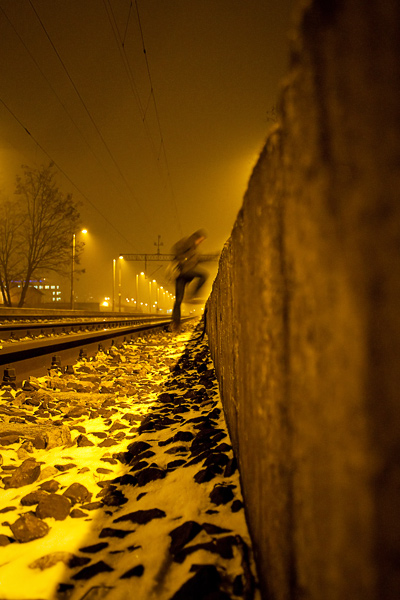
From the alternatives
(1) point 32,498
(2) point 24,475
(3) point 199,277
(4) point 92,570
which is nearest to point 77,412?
(2) point 24,475

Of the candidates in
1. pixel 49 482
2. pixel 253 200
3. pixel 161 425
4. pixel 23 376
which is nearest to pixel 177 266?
pixel 23 376

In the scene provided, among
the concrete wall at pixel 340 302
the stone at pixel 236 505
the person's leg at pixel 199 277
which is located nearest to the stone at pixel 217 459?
the stone at pixel 236 505

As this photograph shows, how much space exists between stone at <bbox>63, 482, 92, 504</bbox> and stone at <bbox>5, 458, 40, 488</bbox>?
0.95ft

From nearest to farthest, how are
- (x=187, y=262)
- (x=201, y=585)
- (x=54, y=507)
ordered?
(x=201, y=585) → (x=54, y=507) → (x=187, y=262)

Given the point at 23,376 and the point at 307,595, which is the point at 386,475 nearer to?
the point at 307,595

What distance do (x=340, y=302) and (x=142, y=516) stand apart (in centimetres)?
156

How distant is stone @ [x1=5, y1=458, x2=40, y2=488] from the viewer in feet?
6.34

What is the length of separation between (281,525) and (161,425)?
7.30ft

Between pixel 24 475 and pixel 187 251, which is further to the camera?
pixel 187 251

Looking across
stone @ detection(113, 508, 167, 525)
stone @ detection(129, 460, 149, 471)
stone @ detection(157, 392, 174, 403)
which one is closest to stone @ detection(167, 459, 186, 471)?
stone @ detection(129, 460, 149, 471)

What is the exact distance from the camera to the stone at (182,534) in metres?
1.34

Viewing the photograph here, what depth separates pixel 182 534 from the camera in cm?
140

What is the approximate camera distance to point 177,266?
9648 mm

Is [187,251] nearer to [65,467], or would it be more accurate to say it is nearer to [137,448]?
[137,448]
